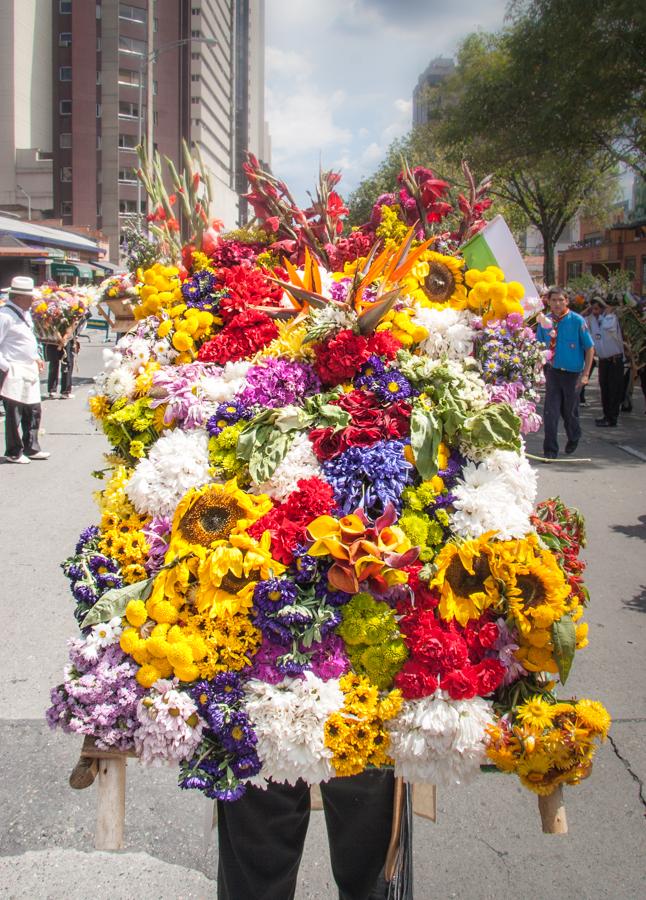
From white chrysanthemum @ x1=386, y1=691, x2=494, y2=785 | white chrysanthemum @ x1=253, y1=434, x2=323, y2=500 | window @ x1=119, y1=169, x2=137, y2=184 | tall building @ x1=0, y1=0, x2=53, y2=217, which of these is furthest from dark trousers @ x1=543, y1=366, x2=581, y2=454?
window @ x1=119, y1=169, x2=137, y2=184

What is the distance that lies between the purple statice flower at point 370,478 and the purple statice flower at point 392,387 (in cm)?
22

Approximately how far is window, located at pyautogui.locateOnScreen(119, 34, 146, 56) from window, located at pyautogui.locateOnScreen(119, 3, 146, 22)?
1582 mm

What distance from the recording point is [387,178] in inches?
1722

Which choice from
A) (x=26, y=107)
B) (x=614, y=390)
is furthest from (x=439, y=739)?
(x=26, y=107)

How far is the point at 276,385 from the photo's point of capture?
266cm

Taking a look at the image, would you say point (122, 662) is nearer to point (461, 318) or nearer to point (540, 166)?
point (461, 318)

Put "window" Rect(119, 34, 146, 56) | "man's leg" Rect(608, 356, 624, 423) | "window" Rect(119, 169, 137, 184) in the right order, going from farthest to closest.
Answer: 1. "window" Rect(119, 34, 146, 56)
2. "window" Rect(119, 169, 137, 184)
3. "man's leg" Rect(608, 356, 624, 423)

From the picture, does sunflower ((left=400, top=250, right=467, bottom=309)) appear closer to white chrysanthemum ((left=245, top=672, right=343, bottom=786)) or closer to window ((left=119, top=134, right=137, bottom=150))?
white chrysanthemum ((left=245, top=672, right=343, bottom=786))

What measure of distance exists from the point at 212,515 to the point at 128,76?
78695mm

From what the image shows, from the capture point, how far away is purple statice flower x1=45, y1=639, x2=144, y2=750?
2084 millimetres

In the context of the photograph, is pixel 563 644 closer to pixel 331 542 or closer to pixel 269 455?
pixel 331 542

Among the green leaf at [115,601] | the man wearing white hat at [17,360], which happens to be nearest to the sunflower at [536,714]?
the green leaf at [115,601]

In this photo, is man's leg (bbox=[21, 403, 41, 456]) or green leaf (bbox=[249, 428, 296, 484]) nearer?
green leaf (bbox=[249, 428, 296, 484])

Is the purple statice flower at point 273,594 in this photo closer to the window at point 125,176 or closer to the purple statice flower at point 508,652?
the purple statice flower at point 508,652
